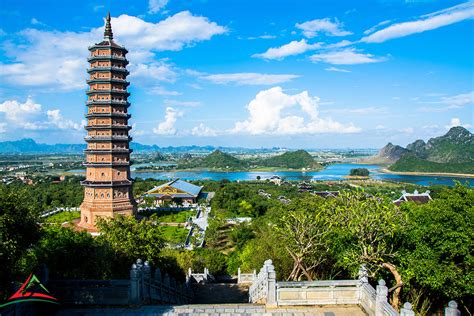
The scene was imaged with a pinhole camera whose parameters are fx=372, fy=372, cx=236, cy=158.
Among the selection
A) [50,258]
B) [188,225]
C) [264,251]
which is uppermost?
[50,258]

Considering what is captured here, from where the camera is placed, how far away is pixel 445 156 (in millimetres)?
164750

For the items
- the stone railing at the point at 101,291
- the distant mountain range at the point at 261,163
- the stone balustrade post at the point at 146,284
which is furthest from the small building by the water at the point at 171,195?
the distant mountain range at the point at 261,163

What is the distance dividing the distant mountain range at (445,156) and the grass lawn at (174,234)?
124510 millimetres

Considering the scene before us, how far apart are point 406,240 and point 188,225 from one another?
3077 cm

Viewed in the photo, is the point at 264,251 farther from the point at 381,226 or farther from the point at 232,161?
the point at 232,161

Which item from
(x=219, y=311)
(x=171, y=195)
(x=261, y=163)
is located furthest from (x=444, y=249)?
(x=261, y=163)

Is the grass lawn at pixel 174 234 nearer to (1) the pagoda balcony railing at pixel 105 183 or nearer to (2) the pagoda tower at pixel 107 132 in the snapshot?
(2) the pagoda tower at pixel 107 132

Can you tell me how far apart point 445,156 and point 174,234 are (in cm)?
16203

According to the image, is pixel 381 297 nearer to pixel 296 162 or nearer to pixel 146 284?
pixel 146 284

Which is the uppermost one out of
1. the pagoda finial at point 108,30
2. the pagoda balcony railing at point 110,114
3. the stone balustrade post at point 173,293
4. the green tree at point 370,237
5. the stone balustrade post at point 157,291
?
the pagoda finial at point 108,30

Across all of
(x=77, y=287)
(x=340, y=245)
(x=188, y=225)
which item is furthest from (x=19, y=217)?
(x=188, y=225)

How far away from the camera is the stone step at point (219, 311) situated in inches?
396

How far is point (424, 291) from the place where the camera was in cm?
1224

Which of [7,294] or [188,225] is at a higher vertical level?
[7,294]
